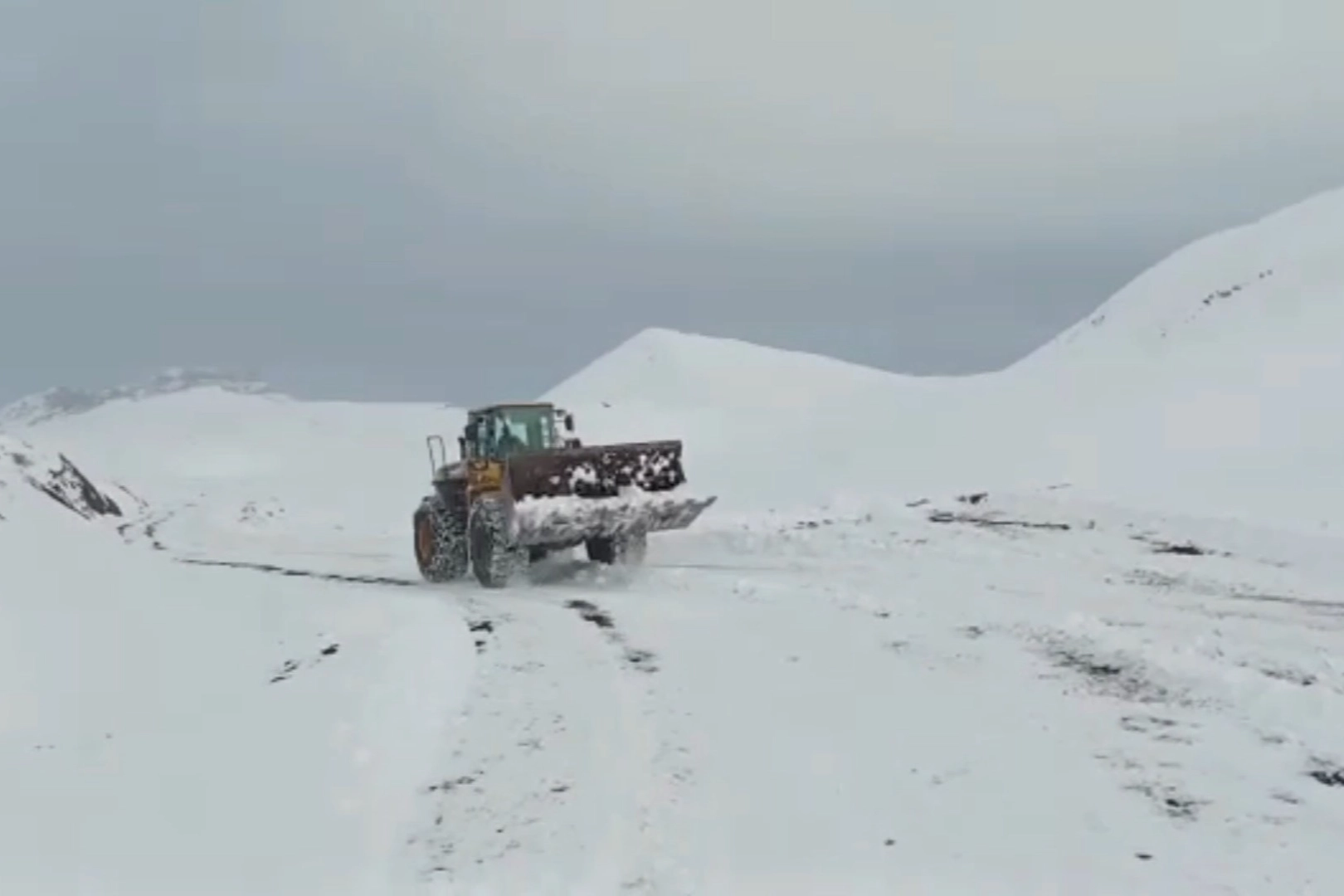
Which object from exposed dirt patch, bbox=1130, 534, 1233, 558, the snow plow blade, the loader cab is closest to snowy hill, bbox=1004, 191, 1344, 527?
exposed dirt patch, bbox=1130, 534, 1233, 558

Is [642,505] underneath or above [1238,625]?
above

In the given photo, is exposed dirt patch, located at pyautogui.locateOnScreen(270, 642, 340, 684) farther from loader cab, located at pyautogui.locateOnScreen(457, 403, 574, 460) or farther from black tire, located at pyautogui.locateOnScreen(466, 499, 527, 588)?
loader cab, located at pyautogui.locateOnScreen(457, 403, 574, 460)

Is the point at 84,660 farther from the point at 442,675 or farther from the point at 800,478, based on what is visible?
the point at 800,478

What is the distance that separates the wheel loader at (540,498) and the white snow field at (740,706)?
1.68 ft

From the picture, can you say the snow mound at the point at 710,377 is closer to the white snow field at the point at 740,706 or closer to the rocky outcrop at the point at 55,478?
the rocky outcrop at the point at 55,478

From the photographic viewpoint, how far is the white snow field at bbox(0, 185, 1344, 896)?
17.9ft

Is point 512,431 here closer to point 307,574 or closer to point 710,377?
point 307,574

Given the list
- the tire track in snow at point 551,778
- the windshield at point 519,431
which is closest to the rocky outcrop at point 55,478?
the windshield at point 519,431

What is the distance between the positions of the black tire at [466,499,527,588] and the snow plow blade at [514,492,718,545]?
401 millimetres

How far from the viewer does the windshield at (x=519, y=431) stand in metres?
16.1

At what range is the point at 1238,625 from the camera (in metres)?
9.70

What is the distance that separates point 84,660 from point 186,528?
24118mm

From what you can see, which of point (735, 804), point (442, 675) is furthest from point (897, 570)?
point (735, 804)

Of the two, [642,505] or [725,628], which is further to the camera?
[642,505]
